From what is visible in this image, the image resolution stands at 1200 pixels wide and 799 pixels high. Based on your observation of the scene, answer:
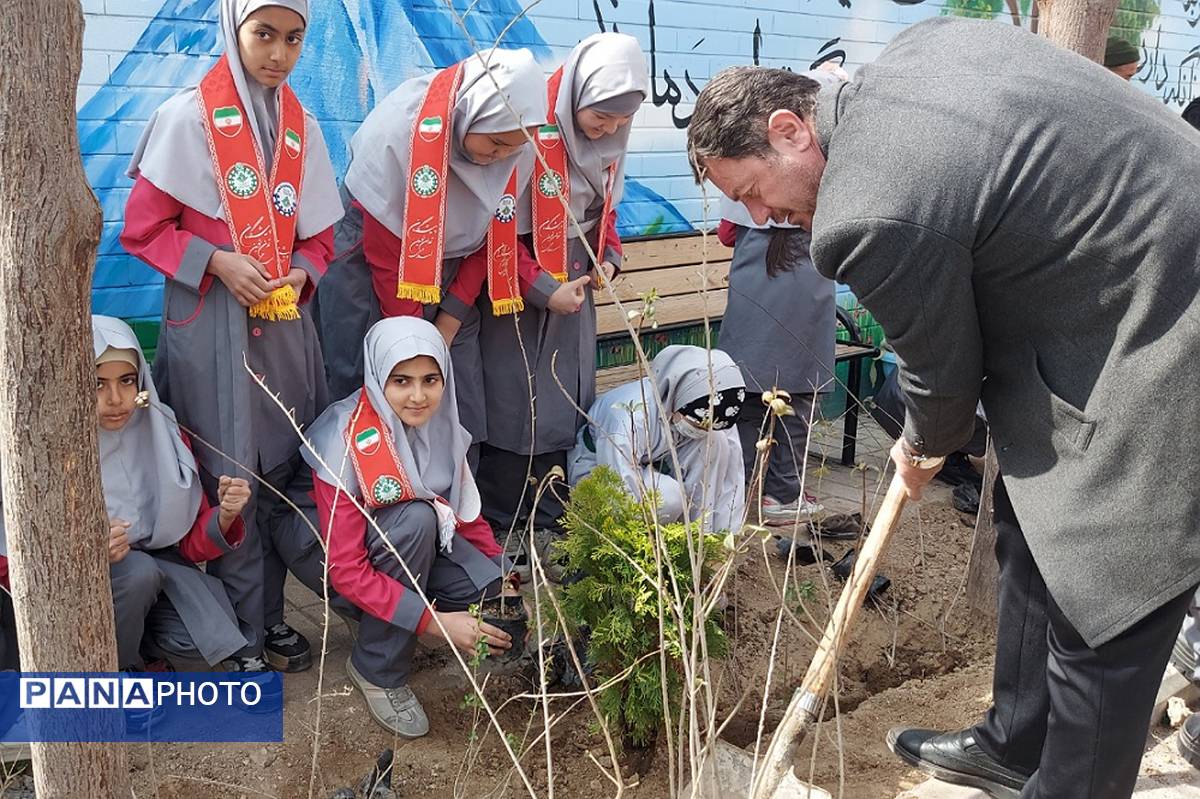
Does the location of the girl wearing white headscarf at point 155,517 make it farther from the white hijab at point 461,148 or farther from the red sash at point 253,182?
the white hijab at point 461,148

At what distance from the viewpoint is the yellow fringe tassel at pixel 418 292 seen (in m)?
3.38

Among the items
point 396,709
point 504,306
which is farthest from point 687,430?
point 396,709

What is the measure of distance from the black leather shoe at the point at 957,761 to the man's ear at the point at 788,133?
152cm

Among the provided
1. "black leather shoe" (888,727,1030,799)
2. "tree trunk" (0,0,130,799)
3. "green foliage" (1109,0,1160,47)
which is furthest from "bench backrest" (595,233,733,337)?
"green foliage" (1109,0,1160,47)

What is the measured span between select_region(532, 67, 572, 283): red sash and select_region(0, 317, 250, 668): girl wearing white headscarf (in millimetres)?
1400

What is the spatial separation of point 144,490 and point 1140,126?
2.37m

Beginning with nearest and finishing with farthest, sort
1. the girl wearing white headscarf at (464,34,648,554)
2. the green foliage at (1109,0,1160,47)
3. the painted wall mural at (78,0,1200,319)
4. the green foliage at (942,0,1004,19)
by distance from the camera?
the painted wall mural at (78,0,1200,319)
the girl wearing white headscarf at (464,34,648,554)
the green foliage at (942,0,1004,19)
the green foliage at (1109,0,1160,47)

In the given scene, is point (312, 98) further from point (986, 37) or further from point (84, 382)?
point (986, 37)

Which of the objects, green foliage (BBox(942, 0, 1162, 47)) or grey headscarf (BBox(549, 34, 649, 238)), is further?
green foliage (BBox(942, 0, 1162, 47))

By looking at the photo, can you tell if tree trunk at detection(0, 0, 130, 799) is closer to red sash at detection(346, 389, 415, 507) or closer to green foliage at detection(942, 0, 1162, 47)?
red sash at detection(346, 389, 415, 507)

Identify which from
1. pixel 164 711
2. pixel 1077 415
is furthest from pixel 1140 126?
pixel 164 711

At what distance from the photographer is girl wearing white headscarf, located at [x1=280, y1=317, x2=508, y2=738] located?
9.50 ft

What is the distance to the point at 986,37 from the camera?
185 cm

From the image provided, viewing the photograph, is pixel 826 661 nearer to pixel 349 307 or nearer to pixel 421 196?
pixel 421 196
